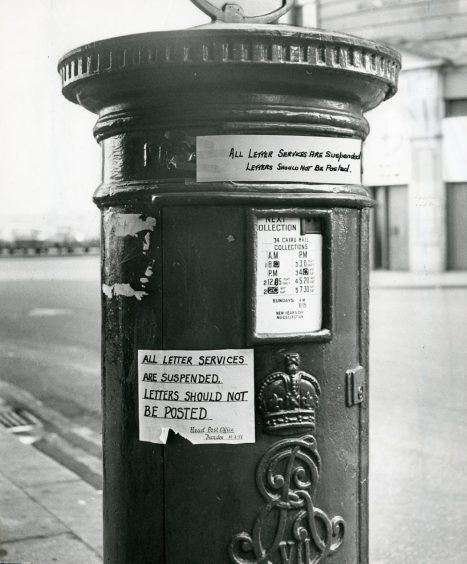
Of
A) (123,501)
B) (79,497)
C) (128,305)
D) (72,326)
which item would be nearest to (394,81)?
(128,305)

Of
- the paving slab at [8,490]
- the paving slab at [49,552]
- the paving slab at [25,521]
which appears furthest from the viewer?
the paving slab at [8,490]

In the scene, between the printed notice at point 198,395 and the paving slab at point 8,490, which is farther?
the paving slab at point 8,490

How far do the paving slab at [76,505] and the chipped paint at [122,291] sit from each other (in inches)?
72.0

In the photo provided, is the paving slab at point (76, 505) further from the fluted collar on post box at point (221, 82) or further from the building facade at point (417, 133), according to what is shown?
the building facade at point (417, 133)

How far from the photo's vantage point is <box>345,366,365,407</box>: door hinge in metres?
1.80

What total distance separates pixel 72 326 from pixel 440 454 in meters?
6.02

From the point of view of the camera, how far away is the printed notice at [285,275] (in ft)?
5.47

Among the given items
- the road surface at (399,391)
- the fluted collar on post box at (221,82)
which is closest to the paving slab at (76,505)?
the road surface at (399,391)

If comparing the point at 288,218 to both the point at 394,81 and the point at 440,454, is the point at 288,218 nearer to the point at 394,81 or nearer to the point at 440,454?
the point at 394,81

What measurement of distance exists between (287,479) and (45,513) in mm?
2327

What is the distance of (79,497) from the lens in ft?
12.9

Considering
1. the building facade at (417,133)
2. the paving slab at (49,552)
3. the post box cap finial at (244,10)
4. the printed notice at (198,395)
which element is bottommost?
the paving slab at (49,552)

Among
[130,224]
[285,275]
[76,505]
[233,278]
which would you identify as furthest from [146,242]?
[76,505]

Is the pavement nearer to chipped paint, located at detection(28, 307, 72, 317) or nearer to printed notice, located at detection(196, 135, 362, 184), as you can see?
printed notice, located at detection(196, 135, 362, 184)
